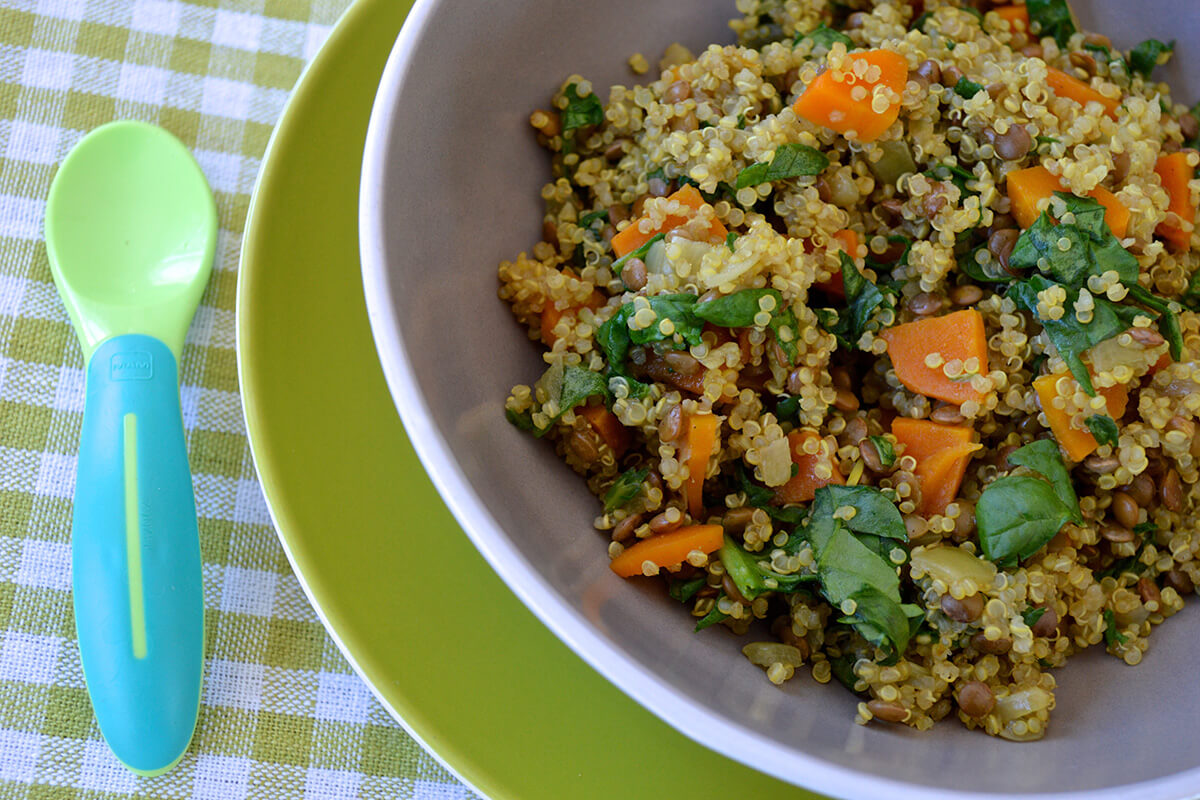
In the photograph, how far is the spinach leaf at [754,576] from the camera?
6.23ft

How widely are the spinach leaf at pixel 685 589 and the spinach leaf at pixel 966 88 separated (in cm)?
118

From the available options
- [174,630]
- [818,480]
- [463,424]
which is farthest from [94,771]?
[818,480]

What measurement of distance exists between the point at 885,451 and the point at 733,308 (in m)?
0.43

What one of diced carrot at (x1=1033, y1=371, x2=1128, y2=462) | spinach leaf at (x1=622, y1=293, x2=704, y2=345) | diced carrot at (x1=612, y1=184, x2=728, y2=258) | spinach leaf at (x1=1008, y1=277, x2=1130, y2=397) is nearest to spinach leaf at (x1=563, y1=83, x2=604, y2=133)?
diced carrot at (x1=612, y1=184, x2=728, y2=258)

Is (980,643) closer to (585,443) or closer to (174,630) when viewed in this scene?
(585,443)

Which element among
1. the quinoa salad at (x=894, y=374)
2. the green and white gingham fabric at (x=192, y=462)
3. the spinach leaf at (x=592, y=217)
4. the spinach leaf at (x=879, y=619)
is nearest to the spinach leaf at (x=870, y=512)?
the quinoa salad at (x=894, y=374)

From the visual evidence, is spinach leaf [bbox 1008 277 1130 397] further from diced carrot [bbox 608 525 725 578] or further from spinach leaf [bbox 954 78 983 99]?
diced carrot [bbox 608 525 725 578]

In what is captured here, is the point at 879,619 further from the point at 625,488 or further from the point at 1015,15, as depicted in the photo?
the point at 1015,15

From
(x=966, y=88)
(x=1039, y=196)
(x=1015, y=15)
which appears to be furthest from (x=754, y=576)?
(x=1015, y=15)

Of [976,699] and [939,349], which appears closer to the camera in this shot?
[976,699]

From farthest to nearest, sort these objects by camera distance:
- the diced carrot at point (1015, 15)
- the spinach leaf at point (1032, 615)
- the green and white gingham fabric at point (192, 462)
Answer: the diced carrot at point (1015, 15)
the green and white gingham fabric at point (192, 462)
the spinach leaf at point (1032, 615)

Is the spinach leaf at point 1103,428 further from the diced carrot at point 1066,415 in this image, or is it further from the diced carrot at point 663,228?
the diced carrot at point 663,228

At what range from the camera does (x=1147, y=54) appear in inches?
97.2

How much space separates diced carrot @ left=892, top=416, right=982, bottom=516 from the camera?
1953mm
